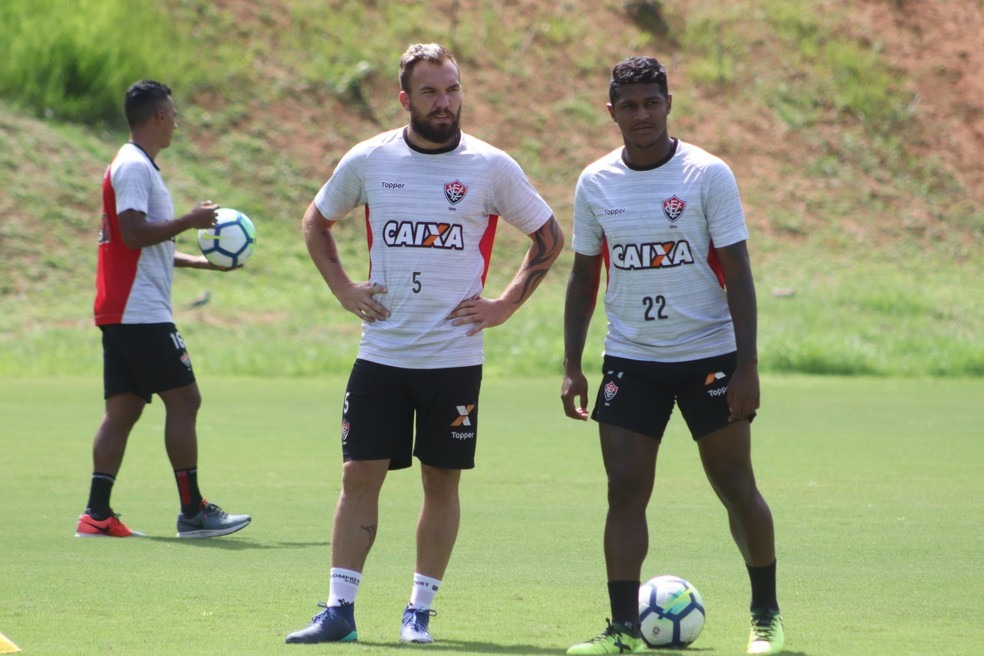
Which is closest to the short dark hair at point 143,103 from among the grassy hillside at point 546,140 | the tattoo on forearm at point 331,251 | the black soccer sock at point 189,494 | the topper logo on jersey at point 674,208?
the black soccer sock at point 189,494

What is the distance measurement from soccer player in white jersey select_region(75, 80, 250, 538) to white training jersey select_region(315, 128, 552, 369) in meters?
2.82

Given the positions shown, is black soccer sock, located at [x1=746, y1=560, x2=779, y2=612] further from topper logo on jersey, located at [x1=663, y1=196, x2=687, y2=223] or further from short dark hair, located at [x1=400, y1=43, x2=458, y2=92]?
short dark hair, located at [x1=400, y1=43, x2=458, y2=92]

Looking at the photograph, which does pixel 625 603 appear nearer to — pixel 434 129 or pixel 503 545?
pixel 434 129

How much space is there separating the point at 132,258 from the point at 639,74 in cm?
422

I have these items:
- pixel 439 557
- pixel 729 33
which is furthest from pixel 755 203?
pixel 439 557

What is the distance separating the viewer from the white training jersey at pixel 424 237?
20.8 ft

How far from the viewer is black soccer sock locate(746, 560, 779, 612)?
6.09 m

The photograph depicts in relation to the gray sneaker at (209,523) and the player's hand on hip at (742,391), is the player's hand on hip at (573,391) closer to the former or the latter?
the player's hand on hip at (742,391)

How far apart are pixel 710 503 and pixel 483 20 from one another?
90.3 feet

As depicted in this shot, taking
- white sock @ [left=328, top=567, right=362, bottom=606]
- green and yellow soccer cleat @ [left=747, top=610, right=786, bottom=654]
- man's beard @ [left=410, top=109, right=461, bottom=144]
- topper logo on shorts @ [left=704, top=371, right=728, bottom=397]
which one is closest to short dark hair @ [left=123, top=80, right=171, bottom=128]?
man's beard @ [left=410, top=109, right=461, bottom=144]

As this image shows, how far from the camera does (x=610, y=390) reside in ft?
20.2

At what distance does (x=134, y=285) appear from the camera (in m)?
9.11

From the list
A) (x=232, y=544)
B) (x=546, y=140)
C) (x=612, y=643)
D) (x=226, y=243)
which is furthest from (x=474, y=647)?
(x=546, y=140)

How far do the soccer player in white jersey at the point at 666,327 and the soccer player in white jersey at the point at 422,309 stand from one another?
0.57 m
